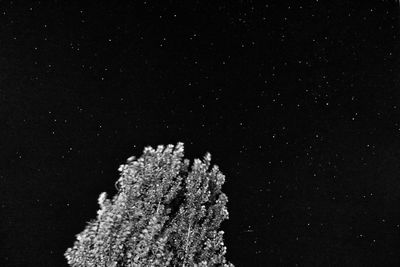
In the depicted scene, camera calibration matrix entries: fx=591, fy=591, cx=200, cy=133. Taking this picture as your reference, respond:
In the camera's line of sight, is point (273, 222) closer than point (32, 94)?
No

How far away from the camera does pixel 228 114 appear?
4961 mm

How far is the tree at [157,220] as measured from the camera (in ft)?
9.68

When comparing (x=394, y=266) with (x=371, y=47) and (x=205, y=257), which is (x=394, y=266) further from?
(x=205, y=257)

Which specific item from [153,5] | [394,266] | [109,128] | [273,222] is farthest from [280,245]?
[153,5]

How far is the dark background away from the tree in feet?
4.67

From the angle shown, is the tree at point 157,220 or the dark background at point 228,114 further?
the dark background at point 228,114

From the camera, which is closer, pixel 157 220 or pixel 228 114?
pixel 157 220

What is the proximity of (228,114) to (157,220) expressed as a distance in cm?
208

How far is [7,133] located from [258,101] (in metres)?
2.04

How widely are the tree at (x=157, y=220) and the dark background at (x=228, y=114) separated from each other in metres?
1.42

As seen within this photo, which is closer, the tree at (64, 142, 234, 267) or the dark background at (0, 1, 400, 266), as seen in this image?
the tree at (64, 142, 234, 267)

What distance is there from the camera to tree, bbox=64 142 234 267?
2.95 m

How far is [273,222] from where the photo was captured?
16.8 feet

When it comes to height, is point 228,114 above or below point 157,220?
above
